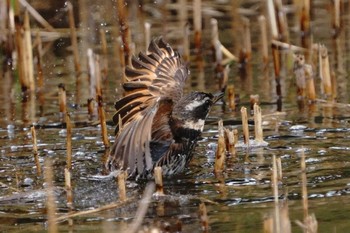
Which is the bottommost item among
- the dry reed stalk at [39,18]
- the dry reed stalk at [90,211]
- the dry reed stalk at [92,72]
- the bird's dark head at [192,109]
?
the dry reed stalk at [90,211]

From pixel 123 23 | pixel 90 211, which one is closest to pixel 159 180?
pixel 90 211

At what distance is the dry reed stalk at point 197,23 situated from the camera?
11602 millimetres

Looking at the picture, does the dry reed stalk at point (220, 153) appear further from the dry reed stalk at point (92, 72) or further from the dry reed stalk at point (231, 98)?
the dry reed stalk at point (92, 72)

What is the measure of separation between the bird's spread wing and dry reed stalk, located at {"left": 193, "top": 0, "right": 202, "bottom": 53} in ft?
12.1

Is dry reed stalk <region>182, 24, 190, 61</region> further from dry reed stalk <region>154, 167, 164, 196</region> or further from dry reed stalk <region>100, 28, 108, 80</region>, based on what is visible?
dry reed stalk <region>154, 167, 164, 196</region>

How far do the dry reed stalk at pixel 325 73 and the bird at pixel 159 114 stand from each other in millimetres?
2106

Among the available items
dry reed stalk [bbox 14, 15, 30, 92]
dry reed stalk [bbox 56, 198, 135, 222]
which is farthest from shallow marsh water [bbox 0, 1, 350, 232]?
dry reed stalk [bbox 14, 15, 30, 92]

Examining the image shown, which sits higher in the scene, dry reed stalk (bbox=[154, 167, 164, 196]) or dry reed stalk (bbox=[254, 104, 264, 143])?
dry reed stalk (bbox=[254, 104, 264, 143])

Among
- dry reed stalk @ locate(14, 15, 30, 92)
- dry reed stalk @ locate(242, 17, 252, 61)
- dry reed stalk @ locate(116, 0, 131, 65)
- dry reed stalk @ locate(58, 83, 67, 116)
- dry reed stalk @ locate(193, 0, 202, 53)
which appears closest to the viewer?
dry reed stalk @ locate(116, 0, 131, 65)

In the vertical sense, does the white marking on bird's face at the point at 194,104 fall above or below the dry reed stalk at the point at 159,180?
above

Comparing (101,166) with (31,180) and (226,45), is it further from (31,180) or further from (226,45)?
(226,45)

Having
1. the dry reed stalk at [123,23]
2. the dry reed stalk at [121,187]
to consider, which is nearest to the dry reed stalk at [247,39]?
the dry reed stalk at [123,23]

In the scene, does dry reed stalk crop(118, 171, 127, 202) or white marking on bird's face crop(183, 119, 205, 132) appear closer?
dry reed stalk crop(118, 171, 127, 202)

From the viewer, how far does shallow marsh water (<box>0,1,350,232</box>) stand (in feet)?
19.5
